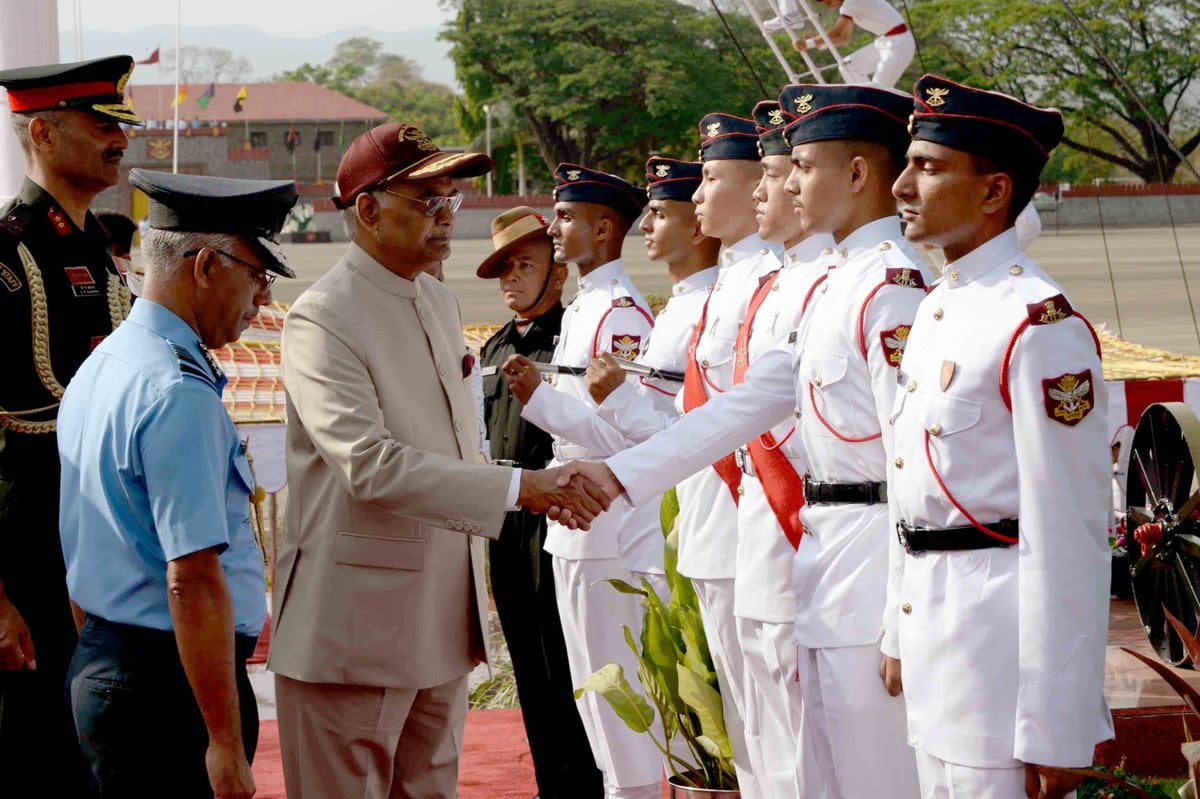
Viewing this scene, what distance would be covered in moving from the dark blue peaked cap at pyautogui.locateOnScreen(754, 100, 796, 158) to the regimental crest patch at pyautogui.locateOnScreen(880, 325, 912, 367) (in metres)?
0.69

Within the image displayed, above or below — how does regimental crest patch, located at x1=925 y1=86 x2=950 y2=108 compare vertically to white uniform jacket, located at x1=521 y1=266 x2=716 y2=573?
above

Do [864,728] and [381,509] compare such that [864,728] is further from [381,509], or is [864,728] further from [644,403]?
[644,403]

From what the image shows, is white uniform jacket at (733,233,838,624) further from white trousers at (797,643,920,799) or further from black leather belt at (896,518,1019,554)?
black leather belt at (896,518,1019,554)

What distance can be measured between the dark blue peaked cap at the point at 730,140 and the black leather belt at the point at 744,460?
84 cm

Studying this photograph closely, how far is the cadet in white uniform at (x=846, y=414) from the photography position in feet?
9.62

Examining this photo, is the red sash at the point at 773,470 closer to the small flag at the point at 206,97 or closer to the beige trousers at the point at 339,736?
the beige trousers at the point at 339,736

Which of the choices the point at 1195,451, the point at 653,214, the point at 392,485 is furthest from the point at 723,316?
the point at 1195,451

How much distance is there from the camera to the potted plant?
3.84 metres

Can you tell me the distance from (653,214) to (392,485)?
6.14 ft

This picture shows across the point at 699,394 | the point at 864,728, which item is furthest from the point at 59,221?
the point at 864,728

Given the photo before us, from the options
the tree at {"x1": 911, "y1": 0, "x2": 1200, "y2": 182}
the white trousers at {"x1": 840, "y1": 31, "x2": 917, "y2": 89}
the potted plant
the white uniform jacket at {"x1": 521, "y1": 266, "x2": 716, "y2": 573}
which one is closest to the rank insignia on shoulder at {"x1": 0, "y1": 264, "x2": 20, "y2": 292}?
the white uniform jacket at {"x1": 521, "y1": 266, "x2": 716, "y2": 573}

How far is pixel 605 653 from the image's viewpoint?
4453mm

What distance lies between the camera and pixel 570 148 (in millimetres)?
48969

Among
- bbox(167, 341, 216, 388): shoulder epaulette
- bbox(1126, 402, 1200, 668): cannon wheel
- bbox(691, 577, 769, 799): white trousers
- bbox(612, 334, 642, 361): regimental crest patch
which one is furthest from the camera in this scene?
bbox(1126, 402, 1200, 668): cannon wheel
